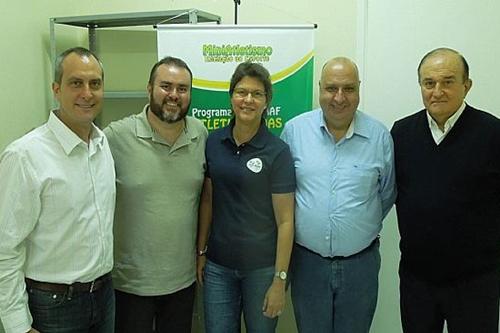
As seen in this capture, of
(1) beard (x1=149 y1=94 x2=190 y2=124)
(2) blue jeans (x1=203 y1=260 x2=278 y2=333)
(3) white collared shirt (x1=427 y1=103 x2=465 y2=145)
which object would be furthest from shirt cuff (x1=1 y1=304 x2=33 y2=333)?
(3) white collared shirt (x1=427 y1=103 x2=465 y2=145)

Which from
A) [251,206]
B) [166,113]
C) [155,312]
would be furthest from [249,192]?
[155,312]

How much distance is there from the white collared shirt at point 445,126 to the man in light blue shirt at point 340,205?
0.20 metres

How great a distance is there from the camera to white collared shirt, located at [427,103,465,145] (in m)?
2.01

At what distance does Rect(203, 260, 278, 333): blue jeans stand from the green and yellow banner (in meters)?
0.82

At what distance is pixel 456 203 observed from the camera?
1.98 m

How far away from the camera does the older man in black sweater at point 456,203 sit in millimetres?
1970

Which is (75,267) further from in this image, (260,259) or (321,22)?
(321,22)

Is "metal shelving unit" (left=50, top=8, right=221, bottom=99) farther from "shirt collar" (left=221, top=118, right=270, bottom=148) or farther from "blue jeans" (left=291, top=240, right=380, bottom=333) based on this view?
"blue jeans" (left=291, top=240, right=380, bottom=333)

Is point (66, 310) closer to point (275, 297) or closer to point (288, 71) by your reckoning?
point (275, 297)

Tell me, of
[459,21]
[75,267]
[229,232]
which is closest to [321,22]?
[459,21]

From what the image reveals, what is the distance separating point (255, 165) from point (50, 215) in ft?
2.68

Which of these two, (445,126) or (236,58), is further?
(236,58)

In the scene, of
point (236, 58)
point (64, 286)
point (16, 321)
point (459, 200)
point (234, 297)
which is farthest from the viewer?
point (236, 58)

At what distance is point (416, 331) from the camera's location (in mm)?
2125
